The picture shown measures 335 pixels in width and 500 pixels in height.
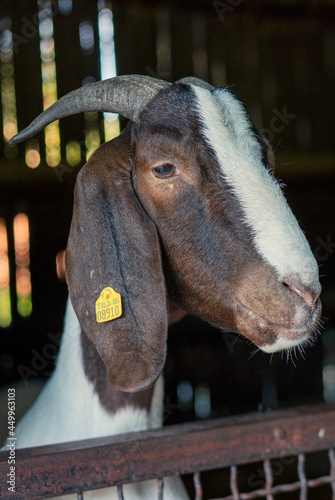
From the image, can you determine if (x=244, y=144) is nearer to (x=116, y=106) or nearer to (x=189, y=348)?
(x=116, y=106)

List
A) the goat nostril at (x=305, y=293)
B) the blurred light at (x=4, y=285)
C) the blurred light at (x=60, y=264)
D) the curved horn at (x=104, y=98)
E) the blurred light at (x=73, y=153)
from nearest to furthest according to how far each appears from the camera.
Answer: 1. the goat nostril at (x=305, y=293)
2. the curved horn at (x=104, y=98)
3. the blurred light at (x=73, y=153)
4. the blurred light at (x=4, y=285)
5. the blurred light at (x=60, y=264)

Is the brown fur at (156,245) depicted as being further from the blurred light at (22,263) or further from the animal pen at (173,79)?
the blurred light at (22,263)

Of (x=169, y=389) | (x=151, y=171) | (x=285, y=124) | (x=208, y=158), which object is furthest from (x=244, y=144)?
(x=285, y=124)

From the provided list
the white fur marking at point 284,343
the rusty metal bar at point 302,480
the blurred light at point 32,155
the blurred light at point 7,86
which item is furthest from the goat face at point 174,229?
the blurred light at point 7,86

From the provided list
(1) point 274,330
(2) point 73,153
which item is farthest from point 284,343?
(2) point 73,153

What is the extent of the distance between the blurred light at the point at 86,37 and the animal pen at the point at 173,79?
0.01 metres

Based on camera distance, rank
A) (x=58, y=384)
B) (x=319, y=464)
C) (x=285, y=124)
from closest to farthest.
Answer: (x=58, y=384)
(x=319, y=464)
(x=285, y=124)

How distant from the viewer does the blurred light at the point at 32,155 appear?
628 cm

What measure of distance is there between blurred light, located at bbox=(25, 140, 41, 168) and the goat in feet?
15.1

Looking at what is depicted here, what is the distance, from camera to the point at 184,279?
5.60 feet

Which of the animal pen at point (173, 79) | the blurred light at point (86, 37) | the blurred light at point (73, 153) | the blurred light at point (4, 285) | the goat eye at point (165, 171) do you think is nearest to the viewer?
the goat eye at point (165, 171)

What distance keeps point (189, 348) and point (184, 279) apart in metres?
5.27

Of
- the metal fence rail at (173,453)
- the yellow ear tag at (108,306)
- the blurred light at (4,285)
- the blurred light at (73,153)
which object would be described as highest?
the yellow ear tag at (108,306)

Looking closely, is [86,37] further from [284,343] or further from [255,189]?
[284,343]
